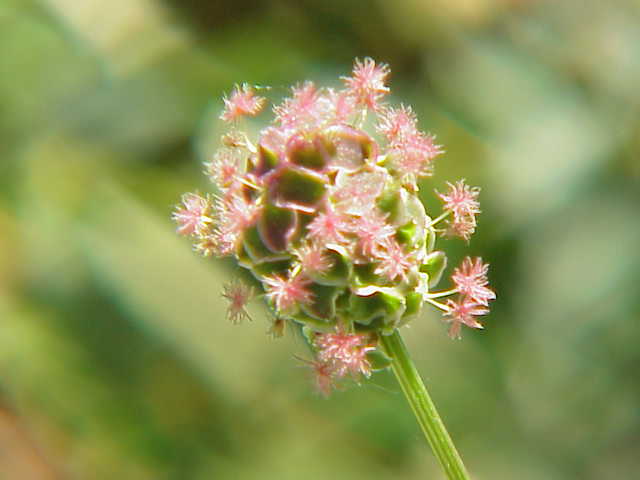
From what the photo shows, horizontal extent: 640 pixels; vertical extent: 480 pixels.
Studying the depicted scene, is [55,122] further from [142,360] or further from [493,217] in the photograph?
[493,217]

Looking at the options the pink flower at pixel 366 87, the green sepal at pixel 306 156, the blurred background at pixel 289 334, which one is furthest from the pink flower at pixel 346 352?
the blurred background at pixel 289 334

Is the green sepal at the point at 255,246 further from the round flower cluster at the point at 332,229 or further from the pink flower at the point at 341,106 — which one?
the pink flower at the point at 341,106

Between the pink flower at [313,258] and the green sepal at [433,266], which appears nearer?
the pink flower at [313,258]

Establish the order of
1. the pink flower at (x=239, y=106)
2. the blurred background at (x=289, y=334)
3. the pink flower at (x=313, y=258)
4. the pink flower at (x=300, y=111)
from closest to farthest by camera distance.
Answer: the pink flower at (x=313, y=258) → the pink flower at (x=300, y=111) → the pink flower at (x=239, y=106) → the blurred background at (x=289, y=334)

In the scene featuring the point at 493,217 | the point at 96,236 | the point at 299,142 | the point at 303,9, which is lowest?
the point at 299,142

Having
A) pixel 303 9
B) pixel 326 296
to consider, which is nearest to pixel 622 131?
pixel 303 9
